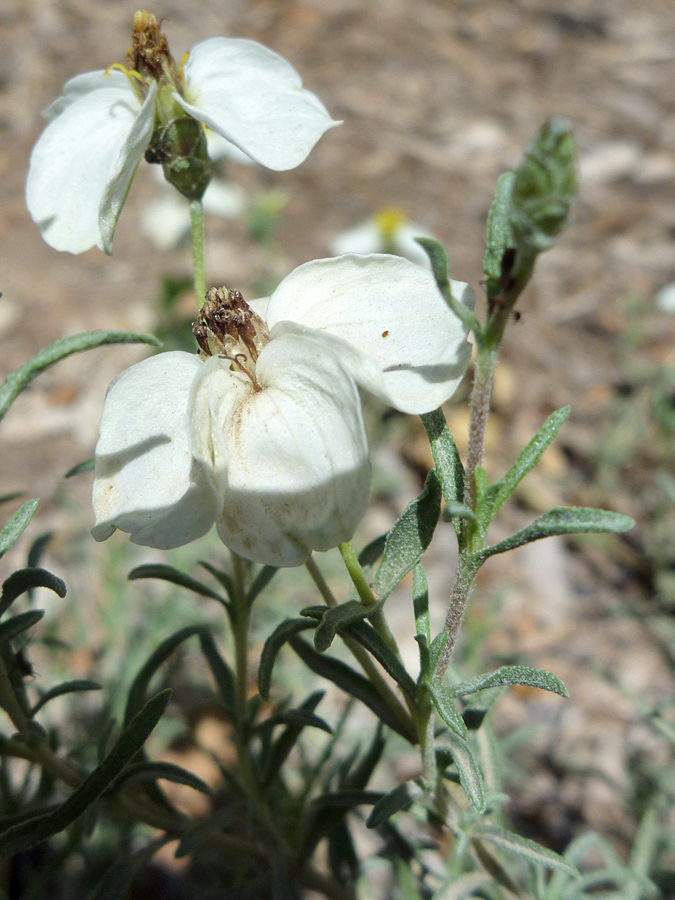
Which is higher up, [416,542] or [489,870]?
[416,542]

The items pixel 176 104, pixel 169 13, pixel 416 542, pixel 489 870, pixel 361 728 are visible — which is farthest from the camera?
pixel 169 13

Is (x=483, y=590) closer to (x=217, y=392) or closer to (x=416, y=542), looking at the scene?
(x=416, y=542)

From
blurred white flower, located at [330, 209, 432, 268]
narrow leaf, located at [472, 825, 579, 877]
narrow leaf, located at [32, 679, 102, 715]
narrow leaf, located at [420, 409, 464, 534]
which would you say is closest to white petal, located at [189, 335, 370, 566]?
narrow leaf, located at [420, 409, 464, 534]

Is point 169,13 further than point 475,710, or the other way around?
point 169,13

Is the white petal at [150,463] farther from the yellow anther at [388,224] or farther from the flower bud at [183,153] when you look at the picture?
the yellow anther at [388,224]

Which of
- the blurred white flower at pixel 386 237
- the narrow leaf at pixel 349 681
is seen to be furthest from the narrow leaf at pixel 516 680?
the blurred white flower at pixel 386 237

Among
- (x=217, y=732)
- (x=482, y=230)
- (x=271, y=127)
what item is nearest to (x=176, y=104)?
(x=271, y=127)
